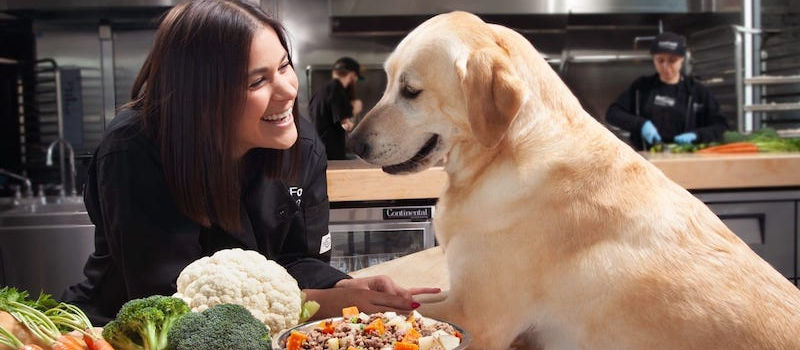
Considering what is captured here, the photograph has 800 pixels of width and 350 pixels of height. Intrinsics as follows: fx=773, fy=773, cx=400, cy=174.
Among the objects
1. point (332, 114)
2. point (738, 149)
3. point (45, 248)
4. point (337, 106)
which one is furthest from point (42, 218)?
point (738, 149)

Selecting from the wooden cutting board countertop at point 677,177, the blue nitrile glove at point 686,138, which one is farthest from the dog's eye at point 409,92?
the blue nitrile glove at point 686,138

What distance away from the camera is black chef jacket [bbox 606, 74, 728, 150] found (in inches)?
193

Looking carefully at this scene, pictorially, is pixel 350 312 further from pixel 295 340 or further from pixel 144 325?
pixel 144 325

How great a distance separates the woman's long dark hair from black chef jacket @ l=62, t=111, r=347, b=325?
34 mm

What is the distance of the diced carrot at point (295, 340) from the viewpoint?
876 mm

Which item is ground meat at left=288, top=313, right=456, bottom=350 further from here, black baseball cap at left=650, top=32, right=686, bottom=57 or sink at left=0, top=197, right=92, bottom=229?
black baseball cap at left=650, top=32, right=686, bottom=57

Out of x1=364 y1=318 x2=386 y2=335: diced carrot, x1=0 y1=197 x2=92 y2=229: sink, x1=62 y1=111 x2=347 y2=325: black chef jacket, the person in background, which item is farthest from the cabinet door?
x1=0 y1=197 x2=92 y2=229: sink

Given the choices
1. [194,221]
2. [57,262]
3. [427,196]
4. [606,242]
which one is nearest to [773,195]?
[427,196]

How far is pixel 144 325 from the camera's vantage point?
875mm

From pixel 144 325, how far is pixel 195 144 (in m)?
0.45

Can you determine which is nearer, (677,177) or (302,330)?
(302,330)

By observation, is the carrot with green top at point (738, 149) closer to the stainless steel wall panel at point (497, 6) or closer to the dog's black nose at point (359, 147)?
the stainless steel wall panel at point (497, 6)

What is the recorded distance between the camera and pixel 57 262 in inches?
127

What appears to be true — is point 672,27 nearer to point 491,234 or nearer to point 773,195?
point 773,195
